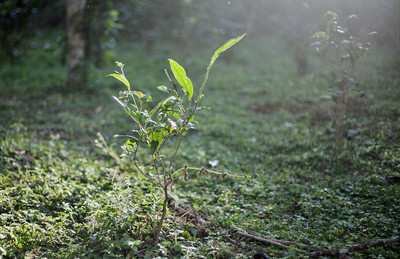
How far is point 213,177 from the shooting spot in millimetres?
3615

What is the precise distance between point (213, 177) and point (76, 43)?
14.3 feet

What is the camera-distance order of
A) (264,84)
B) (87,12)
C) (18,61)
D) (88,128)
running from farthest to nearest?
(18,61)
(264,84)
(87,12)
(88,128)

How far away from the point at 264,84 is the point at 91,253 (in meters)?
5.74

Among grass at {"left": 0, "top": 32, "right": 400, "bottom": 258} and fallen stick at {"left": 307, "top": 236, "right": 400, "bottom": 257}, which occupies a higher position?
fallen stick at {"left": 307, "top": 236, "right": 400, "bottom": 257}

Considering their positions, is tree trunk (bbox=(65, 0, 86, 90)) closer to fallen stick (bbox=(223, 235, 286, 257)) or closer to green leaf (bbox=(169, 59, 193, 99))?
green leaf (bbox=(169, 59, 193, 99))

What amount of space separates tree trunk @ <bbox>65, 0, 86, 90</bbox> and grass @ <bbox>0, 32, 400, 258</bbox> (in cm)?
32

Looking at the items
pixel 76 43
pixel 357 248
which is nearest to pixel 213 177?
pixel 357 248

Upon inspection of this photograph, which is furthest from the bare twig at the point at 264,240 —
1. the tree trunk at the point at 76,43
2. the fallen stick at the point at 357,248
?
the tree trunk at the point at 76,43

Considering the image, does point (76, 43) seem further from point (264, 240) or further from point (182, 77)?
point (264, 240)

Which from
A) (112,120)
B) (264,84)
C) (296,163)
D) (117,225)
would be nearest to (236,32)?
(264,84)

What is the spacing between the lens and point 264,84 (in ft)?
23.6

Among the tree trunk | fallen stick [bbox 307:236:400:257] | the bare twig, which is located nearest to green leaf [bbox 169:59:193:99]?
the bare twig

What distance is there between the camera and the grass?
93.6 inches

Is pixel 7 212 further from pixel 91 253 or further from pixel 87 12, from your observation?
pixel 87 12
